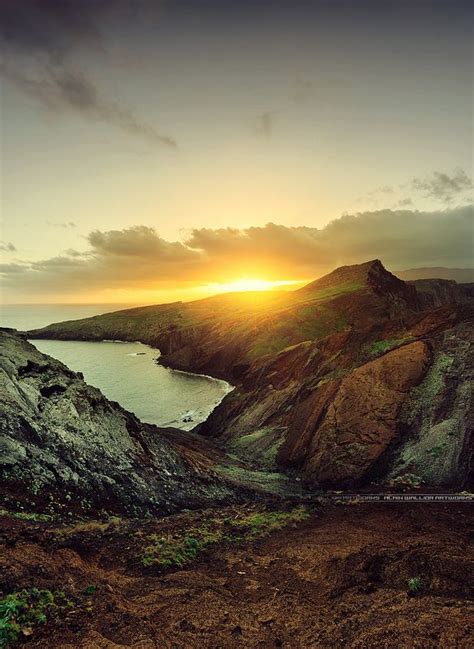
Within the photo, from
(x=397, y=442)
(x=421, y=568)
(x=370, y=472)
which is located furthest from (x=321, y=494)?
(x=421, y=568)

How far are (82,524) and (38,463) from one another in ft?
13.7

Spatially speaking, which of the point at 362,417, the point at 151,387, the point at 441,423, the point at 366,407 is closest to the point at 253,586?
the point at 362,417

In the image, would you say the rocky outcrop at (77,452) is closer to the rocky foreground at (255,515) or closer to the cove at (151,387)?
the rocky foreground at (255,515)

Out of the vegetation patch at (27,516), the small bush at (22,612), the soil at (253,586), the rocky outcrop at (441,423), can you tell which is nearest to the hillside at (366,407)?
the rocky outcrop at (441,423)

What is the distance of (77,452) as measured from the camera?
21.0 metres

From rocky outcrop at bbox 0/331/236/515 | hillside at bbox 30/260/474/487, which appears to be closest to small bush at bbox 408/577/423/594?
rocky outcrop at bbox 0/331/236/515

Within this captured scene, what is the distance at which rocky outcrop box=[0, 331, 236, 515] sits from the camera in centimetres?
1803

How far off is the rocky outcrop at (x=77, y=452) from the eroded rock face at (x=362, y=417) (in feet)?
31.3

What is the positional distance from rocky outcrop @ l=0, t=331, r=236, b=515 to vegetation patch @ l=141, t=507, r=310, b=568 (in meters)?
3.46

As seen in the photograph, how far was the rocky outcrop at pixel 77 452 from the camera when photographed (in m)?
18.0

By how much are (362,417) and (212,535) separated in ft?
62.8

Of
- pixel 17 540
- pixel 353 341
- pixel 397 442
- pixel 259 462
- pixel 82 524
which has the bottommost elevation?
pixel 259 462

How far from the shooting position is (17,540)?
12836mm

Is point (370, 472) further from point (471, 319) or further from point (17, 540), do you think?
point (17, 540)
